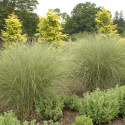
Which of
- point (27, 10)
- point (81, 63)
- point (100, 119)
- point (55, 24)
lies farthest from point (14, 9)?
point (100, 119)

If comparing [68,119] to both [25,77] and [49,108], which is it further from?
[25,77]

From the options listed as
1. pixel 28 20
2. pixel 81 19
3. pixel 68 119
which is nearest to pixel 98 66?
pixel 68 119

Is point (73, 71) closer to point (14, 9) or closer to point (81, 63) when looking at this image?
point (81, 63)

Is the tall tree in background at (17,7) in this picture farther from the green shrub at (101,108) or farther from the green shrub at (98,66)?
the green shrub at (101,108)

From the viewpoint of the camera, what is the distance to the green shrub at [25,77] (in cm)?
278

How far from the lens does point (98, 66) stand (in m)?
3.86

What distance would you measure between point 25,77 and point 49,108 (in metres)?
0.70

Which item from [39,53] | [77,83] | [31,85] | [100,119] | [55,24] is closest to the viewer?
[100,119]

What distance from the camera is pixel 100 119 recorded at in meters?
2.31

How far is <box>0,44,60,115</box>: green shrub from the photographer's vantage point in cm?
278

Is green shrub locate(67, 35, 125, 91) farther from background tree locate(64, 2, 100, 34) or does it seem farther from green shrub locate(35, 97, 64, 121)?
background tree locate(64, 2, 100, 34)

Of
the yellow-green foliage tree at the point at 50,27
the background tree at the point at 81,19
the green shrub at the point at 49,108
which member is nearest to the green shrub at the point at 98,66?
the green shrub at the point at 49,108

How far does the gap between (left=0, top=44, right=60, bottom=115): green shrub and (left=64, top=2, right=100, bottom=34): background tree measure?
2888 centimetres

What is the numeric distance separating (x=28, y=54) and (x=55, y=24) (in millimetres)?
4220
